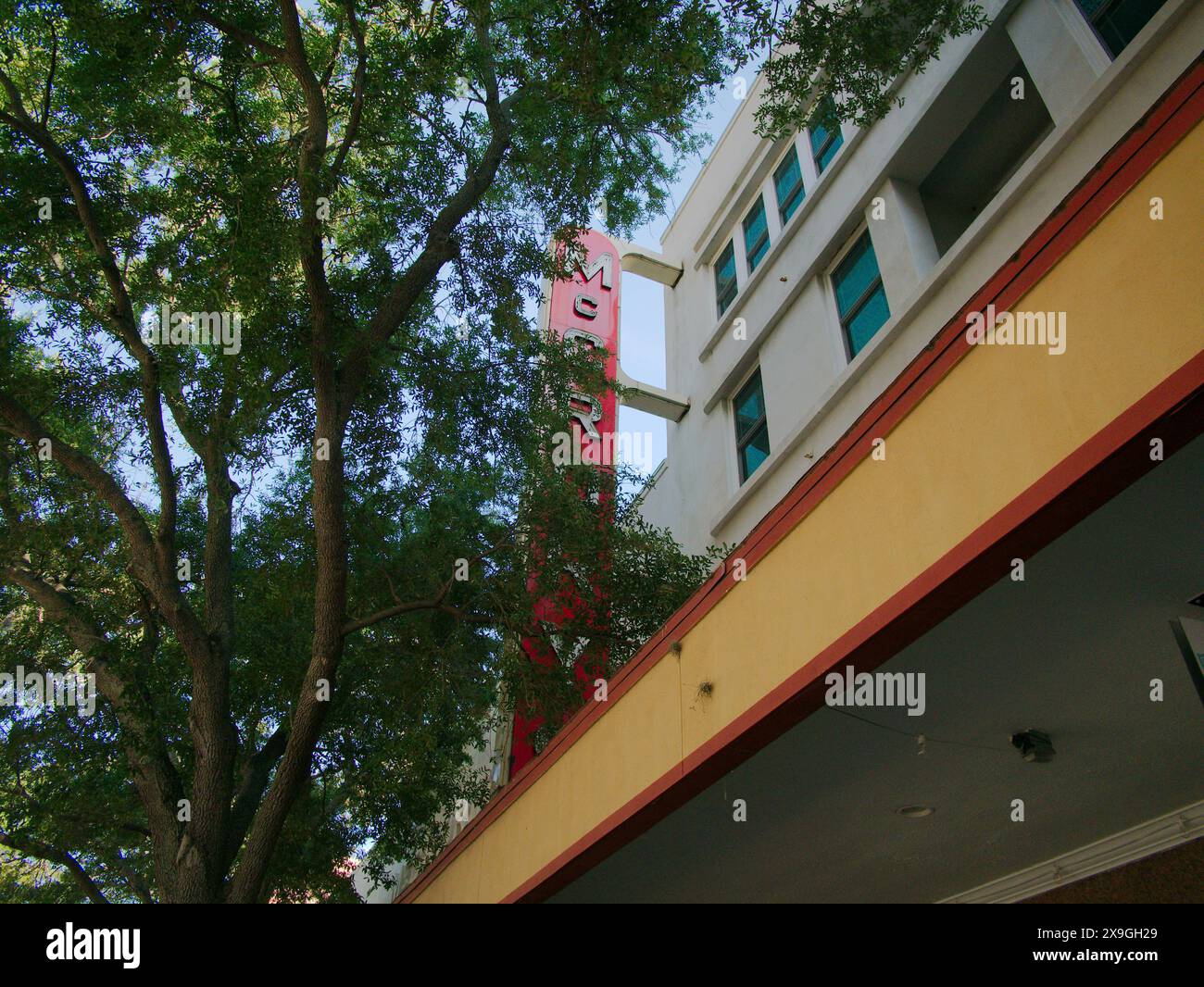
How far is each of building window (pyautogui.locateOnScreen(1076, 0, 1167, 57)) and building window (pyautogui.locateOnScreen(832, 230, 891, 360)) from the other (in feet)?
9.87

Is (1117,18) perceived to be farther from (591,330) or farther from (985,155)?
(591,330)

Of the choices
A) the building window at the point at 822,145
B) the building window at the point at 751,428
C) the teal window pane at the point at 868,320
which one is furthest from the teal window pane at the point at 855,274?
the building window at the point at 751,428

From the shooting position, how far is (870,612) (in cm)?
411

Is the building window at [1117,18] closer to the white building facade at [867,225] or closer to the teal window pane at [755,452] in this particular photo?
the white building facade at [867,225]

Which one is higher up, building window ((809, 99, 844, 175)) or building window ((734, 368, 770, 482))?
building window ((809, 99, 844, 175))

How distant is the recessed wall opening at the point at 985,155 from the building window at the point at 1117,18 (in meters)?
1.04

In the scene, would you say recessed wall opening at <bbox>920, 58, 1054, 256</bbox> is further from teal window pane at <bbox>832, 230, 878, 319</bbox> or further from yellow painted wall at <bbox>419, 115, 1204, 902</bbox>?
yellow painted wall at <bbox>419, 115, 1204, 902</bbox>

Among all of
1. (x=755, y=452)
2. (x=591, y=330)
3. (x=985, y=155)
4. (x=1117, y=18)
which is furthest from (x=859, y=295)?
(x=591, y=330)

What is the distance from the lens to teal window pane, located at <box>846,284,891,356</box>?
986cm

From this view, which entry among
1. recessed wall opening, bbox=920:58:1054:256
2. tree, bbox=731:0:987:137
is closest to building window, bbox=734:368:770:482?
recessed wall opening, bbox=920:58:1054:256

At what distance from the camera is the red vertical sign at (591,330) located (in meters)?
13.5

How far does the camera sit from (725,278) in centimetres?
1451
